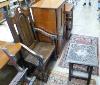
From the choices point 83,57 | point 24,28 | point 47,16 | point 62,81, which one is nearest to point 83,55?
point 83,57

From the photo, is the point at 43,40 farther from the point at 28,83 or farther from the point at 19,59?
the point at 28,83

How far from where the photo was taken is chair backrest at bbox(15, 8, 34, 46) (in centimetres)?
250

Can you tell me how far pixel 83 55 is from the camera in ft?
7.94

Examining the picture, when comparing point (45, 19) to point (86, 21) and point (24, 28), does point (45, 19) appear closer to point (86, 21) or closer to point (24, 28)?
point (24, 28)

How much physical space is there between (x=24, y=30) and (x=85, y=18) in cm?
317

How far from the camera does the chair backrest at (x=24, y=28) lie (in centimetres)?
250

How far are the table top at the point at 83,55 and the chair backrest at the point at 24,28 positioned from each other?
79cm

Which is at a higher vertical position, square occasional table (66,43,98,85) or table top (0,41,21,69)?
table top (0,41,21,69)

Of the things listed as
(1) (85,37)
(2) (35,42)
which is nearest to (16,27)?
(2) (35,42)

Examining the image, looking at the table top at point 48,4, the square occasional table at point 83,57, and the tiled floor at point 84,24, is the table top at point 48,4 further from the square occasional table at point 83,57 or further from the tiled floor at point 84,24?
the tiled floor at point 84,24

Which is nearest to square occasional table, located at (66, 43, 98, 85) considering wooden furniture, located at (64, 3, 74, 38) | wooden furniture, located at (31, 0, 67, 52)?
wooden furniture, located at (31, 0, 67, 52)

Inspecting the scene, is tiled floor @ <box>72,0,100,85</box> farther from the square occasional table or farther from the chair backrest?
the chair backrest

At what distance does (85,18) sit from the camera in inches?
209

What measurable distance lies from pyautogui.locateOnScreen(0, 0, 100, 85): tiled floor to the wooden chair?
1.14 m
